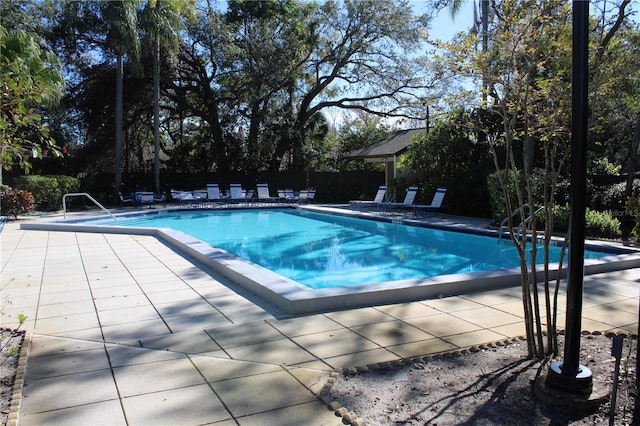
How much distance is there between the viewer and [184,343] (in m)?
3.74

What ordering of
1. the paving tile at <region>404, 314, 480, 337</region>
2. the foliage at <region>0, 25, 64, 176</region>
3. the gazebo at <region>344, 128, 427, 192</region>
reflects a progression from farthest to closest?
1. the gazebo at <region>344, 128, 427, 192</region>
2. the paving tile at <region>404, 314, 480, 337</region>
3. the foliage at <region>0, 25, 64, 176</region>

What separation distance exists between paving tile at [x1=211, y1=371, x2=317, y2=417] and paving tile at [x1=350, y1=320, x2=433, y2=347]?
3.13ft

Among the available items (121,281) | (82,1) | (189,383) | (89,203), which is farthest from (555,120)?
(82,1)

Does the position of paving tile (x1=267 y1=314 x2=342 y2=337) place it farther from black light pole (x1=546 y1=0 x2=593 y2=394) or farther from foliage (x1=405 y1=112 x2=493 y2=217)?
foliage (x1=405 y1=112 x2=493 y2=217)

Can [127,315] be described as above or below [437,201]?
below

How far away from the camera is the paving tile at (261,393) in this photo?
8.93 feet

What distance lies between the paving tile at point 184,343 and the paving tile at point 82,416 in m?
0.90

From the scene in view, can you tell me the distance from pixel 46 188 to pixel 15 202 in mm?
2607

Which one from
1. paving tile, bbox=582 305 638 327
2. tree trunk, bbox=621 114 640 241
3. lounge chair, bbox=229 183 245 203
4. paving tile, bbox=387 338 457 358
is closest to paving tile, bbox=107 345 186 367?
paving tile, bbox=387 338 457 358

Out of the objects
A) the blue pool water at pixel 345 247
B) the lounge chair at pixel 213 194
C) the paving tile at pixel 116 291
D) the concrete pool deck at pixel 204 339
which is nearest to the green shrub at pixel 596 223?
the blue pool water at pixel 345 247

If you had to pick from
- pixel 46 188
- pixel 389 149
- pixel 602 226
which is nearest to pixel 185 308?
pixel 602 226

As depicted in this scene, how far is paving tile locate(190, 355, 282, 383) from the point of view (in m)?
3.14

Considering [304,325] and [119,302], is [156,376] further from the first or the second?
[119,302]

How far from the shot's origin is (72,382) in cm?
303
